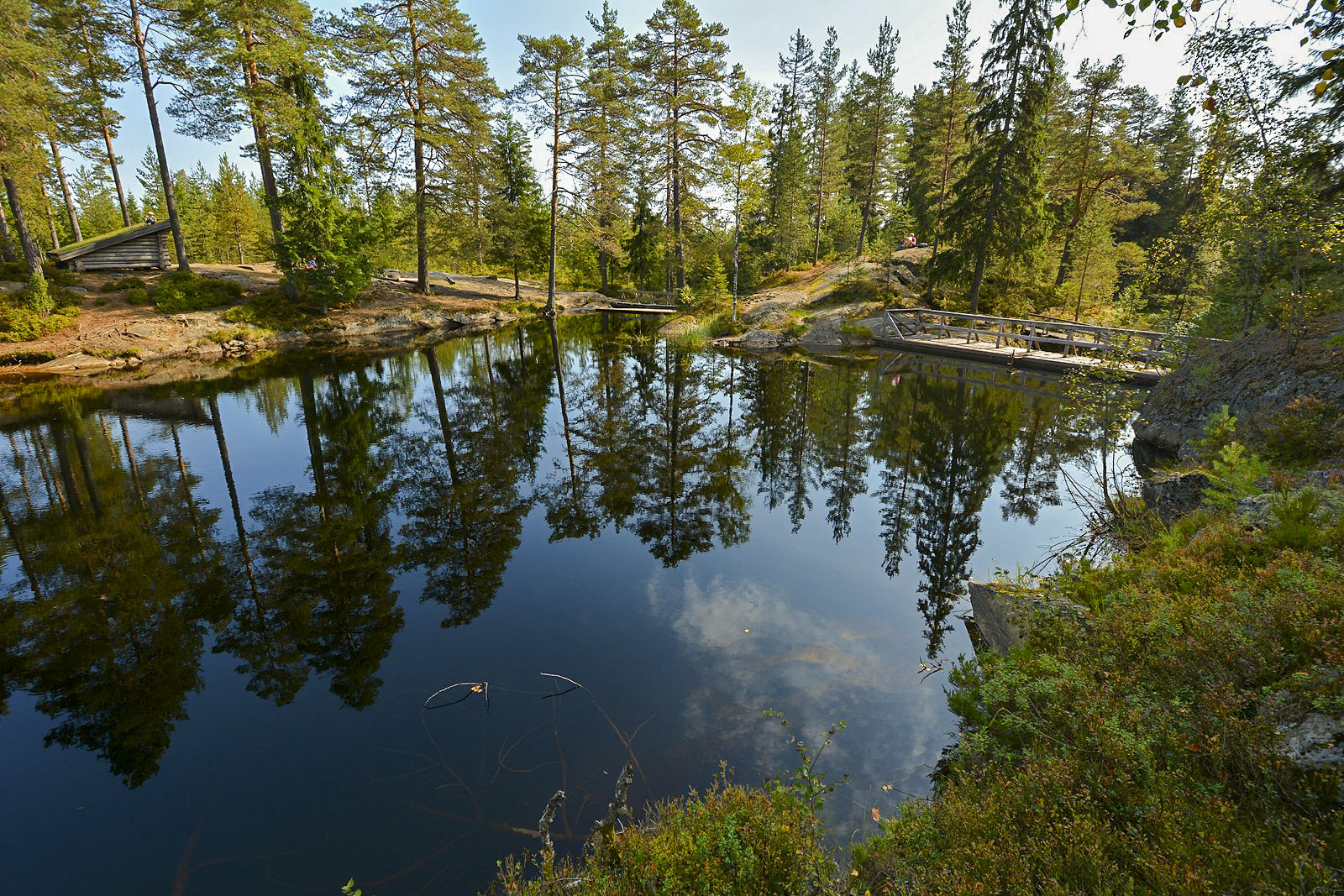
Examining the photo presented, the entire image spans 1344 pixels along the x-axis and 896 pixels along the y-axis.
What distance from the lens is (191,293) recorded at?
2920 cm

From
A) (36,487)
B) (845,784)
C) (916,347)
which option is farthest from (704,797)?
(916,347)

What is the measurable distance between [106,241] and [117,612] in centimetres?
3546

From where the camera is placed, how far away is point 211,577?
27.5ft

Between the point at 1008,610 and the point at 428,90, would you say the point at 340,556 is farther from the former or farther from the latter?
the point at 428,90

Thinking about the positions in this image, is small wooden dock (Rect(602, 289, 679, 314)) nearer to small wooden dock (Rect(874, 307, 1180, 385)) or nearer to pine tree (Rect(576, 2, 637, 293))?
pine tree (Rect(576, 2, 637, 293))

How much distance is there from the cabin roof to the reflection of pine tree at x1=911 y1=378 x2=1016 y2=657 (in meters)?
41.5

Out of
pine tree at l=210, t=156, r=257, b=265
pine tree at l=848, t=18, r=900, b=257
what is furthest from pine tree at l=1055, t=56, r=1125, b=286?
pine tree at l=210, t=156, r=257, b=265

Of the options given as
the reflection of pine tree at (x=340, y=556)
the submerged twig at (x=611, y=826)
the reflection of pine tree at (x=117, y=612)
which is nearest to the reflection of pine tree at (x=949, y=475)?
the submerged twig at (x=611, y=826)

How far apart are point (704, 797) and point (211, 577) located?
8225 mm

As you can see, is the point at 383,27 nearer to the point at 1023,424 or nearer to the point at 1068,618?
the point at 1023,424

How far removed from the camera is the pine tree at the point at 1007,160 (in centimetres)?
2711


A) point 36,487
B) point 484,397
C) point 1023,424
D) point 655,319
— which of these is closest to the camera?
point 36,487

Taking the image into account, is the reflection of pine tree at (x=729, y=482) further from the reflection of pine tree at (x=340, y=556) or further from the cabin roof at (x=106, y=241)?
the cabin roof at (x=106, y=241)

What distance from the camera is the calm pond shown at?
4.71 metres
